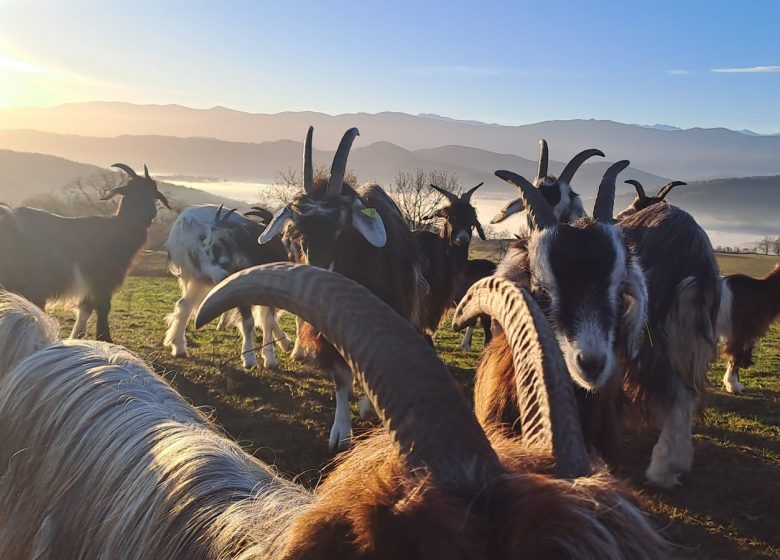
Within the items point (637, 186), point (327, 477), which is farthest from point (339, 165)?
point (637, 186)

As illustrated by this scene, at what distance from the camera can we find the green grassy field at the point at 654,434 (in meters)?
5.21

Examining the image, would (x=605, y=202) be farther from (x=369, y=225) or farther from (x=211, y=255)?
(x=211, y=255)

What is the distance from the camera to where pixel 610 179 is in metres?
4.66

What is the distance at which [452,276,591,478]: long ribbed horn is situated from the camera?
1607 millimetres

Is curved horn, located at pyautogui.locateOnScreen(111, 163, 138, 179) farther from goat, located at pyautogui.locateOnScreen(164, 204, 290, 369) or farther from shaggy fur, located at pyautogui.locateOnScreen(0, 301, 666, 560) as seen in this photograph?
shaggy fur, located at pyautogui.locateOnScreen(0, 301, 666, 560)

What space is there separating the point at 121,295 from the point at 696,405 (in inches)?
755

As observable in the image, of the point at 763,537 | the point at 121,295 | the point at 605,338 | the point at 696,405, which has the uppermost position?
the point at 605,338

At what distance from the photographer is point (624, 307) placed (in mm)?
3953

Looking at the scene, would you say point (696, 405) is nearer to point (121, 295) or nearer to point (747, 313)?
point (747, 313)

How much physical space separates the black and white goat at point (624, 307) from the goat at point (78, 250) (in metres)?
8.44

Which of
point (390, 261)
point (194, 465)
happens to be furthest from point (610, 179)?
point (194, 465)

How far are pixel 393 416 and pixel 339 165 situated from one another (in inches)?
195

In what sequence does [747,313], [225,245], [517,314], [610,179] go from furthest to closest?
[225,245] → [747,313] → [610,179] → [517,314]

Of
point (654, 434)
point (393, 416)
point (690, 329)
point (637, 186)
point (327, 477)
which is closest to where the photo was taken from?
point (393, 416)
